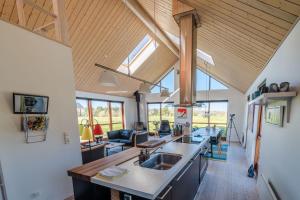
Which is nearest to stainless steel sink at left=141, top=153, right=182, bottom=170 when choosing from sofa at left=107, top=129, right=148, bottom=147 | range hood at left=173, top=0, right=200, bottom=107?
range hood at left=173, top=0, right=200, bottom=107

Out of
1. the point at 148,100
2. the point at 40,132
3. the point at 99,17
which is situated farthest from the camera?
the point at 148,100

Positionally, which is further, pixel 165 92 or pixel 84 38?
pixel 165 92

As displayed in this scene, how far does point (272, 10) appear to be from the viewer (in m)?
1.32

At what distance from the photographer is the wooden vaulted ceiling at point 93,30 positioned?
3.06 meters

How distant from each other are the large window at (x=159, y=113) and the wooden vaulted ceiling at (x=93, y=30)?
11.3 ft

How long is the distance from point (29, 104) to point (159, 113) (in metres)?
7.52

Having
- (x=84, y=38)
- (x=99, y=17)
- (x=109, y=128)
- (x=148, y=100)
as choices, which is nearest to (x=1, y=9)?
(x=84, y=38)

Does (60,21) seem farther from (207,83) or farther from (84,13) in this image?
(207,83)

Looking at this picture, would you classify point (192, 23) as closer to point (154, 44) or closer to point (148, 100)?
point (154, 44)

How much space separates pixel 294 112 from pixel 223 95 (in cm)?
629

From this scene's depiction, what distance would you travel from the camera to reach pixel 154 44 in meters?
6.25

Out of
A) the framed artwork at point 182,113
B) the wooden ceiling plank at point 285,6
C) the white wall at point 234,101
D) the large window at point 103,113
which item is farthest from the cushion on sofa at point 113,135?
the wooden ceiling plank at point 285,6

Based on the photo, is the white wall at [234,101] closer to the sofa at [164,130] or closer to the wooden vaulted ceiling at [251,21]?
the sofa at [164,130]

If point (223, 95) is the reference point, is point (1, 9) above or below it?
above
